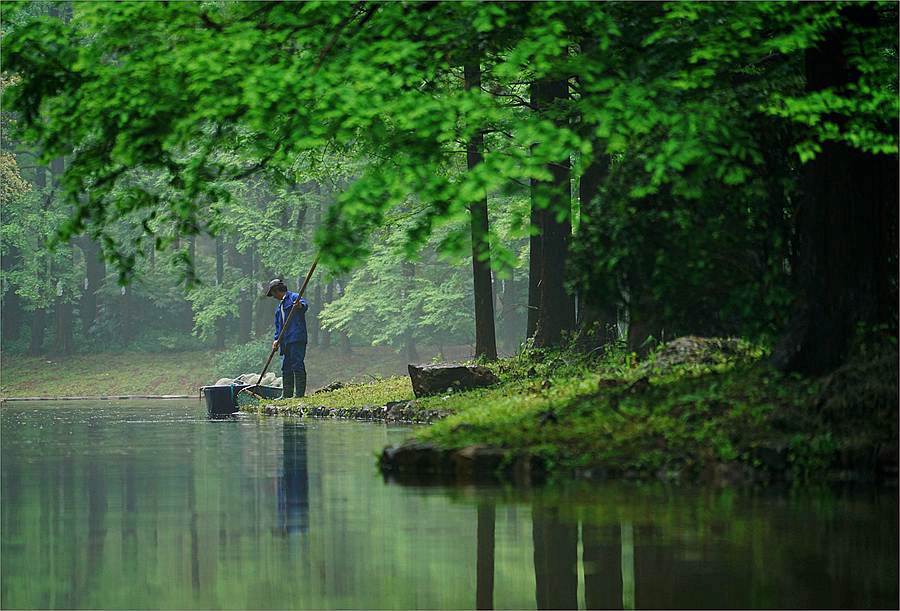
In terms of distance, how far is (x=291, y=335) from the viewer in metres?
29.1

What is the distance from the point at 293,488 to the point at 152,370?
164ft

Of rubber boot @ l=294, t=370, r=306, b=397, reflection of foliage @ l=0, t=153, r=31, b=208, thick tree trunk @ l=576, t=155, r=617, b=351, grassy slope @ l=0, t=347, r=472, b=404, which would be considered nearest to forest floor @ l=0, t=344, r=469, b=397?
grassy slope @ l=0, t=347, r=472, b=404

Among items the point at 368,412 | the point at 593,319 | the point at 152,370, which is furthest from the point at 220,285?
the point at 593,319

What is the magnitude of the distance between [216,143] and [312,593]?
9913 mm

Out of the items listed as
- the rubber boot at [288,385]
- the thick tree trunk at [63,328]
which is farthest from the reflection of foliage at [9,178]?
the rubber boot at [288,385]

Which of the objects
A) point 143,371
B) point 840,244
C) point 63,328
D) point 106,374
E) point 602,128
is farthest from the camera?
point 63,328

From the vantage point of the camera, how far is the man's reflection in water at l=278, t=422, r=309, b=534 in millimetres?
10070

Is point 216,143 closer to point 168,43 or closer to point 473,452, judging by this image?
point 168,43

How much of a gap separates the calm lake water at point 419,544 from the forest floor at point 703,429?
863 mm

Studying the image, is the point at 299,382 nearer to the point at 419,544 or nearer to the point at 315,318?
the point at 419,544

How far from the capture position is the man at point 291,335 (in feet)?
95.1

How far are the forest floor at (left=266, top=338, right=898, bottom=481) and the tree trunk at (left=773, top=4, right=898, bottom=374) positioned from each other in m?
0.37

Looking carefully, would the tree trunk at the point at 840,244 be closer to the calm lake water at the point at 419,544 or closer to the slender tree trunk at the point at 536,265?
the calm lake water at the point at 419,544

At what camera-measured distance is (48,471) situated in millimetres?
14750
